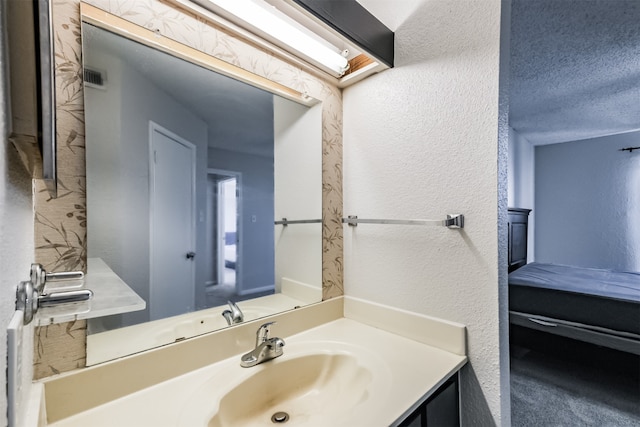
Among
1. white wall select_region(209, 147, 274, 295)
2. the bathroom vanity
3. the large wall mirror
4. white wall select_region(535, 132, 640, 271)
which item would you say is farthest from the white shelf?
white wall select_region(535, 132, 640, 271)

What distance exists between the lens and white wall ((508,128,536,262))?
141 inches

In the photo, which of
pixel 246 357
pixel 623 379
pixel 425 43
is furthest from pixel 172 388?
pixel 623 379

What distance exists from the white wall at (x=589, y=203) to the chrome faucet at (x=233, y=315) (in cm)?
488

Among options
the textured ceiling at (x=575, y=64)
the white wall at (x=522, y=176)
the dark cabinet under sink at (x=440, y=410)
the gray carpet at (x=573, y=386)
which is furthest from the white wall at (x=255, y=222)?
the white wall at (x=522, y=176)

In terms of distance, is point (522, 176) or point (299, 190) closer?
point (299, 190)

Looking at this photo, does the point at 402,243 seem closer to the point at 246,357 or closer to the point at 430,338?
the point at 430,338

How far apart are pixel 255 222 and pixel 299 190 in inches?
9.6

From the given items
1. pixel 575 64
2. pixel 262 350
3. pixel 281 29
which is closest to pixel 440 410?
pixel 262 350

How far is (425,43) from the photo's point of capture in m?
1.04

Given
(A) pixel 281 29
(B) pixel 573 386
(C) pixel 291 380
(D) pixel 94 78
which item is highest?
(A) pixel 281 29

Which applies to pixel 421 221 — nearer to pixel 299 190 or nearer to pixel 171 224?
pixel 299 190

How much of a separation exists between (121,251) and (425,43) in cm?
122

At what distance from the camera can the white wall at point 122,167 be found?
0.74m

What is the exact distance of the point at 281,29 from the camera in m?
0.96
